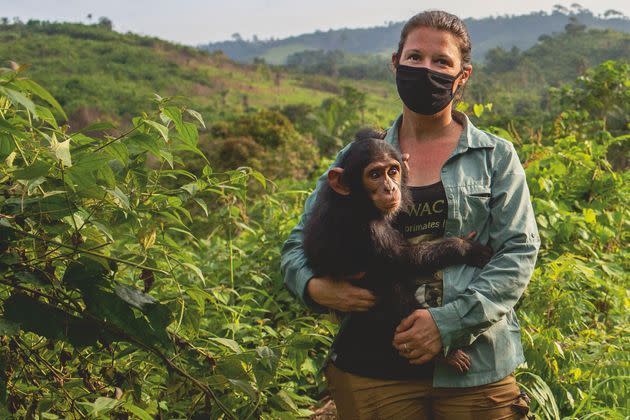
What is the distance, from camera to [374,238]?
83.0 inches

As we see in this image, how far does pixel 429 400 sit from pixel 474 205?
58 cm

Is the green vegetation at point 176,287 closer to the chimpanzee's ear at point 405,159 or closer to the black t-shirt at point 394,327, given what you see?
the black t-shirt at point 394,327

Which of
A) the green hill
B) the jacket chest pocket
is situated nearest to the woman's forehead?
the jacket chest pocket

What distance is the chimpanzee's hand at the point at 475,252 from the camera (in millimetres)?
2041

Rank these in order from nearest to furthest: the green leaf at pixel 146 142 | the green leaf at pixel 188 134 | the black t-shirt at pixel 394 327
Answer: the green leaf at pixel 146 142
the green leaf at pixel 188 134
the black t-shirt at pixel 394 327

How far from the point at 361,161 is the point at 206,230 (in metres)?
5.85

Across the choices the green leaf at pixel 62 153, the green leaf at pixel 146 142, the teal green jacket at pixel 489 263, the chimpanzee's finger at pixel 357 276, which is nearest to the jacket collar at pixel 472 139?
the teal green jacket at pixel 489 263

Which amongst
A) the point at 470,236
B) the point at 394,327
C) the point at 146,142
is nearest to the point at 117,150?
the point at 146,142

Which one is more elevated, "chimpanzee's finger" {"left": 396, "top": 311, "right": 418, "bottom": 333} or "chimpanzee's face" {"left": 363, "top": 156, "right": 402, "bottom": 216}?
"chimpanzee's face" {"left": 363, "top": 156, "right": 402, "bottom": 216}

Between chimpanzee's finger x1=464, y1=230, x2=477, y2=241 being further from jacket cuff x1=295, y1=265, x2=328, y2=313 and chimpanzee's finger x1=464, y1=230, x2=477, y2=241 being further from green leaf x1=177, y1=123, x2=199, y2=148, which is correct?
green leaf x1=177, y1=123, x2=199, y2=148

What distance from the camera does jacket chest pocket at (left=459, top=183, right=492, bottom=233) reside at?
6.72 ft

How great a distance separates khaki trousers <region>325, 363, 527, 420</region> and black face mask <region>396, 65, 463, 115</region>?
830mm

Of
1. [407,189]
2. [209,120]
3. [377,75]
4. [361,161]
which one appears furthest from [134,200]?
[377,75]

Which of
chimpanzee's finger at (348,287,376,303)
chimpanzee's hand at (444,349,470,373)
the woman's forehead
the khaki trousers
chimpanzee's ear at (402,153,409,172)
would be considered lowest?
the khaki trousers
